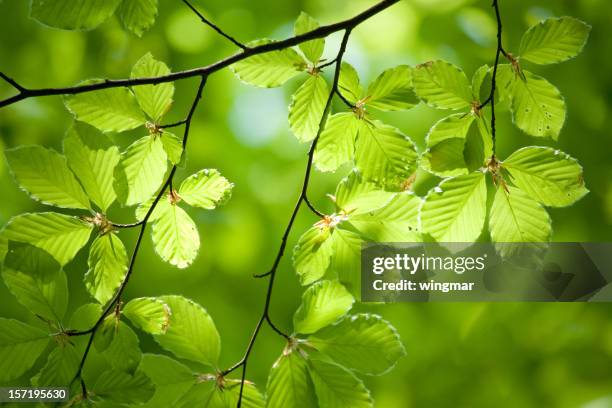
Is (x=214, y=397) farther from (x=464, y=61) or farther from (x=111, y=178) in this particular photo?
(x=464, y=61)

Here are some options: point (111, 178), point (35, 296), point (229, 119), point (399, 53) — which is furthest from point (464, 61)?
point (35, 296)

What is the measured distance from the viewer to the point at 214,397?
76 centimetres

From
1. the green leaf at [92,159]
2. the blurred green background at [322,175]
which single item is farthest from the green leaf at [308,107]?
the blurred green background at [322,175]

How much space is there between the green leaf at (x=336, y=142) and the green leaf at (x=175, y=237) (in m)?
0.21

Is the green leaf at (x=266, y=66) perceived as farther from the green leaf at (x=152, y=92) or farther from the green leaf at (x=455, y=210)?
the green leaf at (x=455, y=210)

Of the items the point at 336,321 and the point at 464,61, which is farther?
the point at 464,61

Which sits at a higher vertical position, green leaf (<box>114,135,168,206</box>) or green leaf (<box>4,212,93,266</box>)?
green leaf (<box>114,135,168,206</box>)

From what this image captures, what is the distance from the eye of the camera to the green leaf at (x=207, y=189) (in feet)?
2.46

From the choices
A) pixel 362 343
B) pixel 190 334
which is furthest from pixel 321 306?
pixel 190 334

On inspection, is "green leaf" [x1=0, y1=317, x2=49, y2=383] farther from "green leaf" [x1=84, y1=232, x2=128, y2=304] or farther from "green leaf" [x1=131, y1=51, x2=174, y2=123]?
"green leaf" [x1=131, y1=51, x2=174, y2=123]

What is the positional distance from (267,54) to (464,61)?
1468 millimetres

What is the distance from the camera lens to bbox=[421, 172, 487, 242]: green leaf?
708 millimetres

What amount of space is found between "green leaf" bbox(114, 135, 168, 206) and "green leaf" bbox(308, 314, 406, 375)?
315 mm

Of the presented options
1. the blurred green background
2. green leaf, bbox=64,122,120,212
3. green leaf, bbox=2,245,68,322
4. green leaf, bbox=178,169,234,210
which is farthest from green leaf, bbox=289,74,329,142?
the blurred green background
